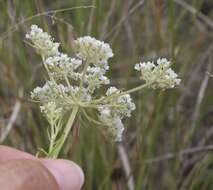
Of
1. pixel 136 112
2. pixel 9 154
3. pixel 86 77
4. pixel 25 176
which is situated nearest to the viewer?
pixel 25 176

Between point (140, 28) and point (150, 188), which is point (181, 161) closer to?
point (150, 188)

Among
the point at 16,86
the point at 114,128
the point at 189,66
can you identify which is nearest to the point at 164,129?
the point at 189,66

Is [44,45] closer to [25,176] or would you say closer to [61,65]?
[61,65]

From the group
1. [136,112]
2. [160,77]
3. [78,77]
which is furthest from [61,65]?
[136,112]

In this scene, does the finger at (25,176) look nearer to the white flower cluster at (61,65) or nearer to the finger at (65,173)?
the finger at (65,173)

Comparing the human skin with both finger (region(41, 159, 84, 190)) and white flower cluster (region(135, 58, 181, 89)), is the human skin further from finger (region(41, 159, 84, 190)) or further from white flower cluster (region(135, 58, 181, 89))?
white flower cluster (region(135, 58, 181, 89))

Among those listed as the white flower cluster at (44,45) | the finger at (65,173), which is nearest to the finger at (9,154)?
the finger at (65,173)

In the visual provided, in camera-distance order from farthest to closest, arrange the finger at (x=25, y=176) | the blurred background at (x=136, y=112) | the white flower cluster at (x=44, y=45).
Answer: the blurred background at (x=136, y=112)
the white flower cluster at (x=44, y=45)
the finger at (x=25, y=176)
